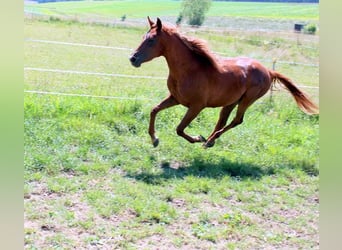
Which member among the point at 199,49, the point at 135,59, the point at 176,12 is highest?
the point at 176,12

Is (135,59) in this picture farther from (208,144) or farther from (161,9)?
(161,9)

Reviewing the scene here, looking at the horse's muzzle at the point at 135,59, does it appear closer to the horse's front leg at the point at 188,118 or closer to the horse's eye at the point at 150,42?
the horse's eye at the point at 150,42

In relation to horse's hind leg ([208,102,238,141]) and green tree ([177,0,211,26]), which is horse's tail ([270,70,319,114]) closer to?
horse's hind leg ([208,102,238,141])

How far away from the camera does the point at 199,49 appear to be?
525 centimetres

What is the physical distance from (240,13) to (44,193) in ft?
44.9

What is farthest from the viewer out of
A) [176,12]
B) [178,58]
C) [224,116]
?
[176,12]

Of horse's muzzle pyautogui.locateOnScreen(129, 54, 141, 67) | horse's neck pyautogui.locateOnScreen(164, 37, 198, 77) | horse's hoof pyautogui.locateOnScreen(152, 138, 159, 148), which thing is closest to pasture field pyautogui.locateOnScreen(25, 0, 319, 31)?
horse's neck pyautogui.locateOnScreen(164, 37, 198, 77)

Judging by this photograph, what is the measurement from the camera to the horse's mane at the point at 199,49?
5.21 m

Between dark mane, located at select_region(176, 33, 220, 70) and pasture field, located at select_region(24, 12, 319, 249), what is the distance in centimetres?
107

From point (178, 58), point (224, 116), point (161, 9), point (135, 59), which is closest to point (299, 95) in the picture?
point (224, 116)

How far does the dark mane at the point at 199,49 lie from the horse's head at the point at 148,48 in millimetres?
323

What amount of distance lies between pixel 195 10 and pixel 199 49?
13863 mm
